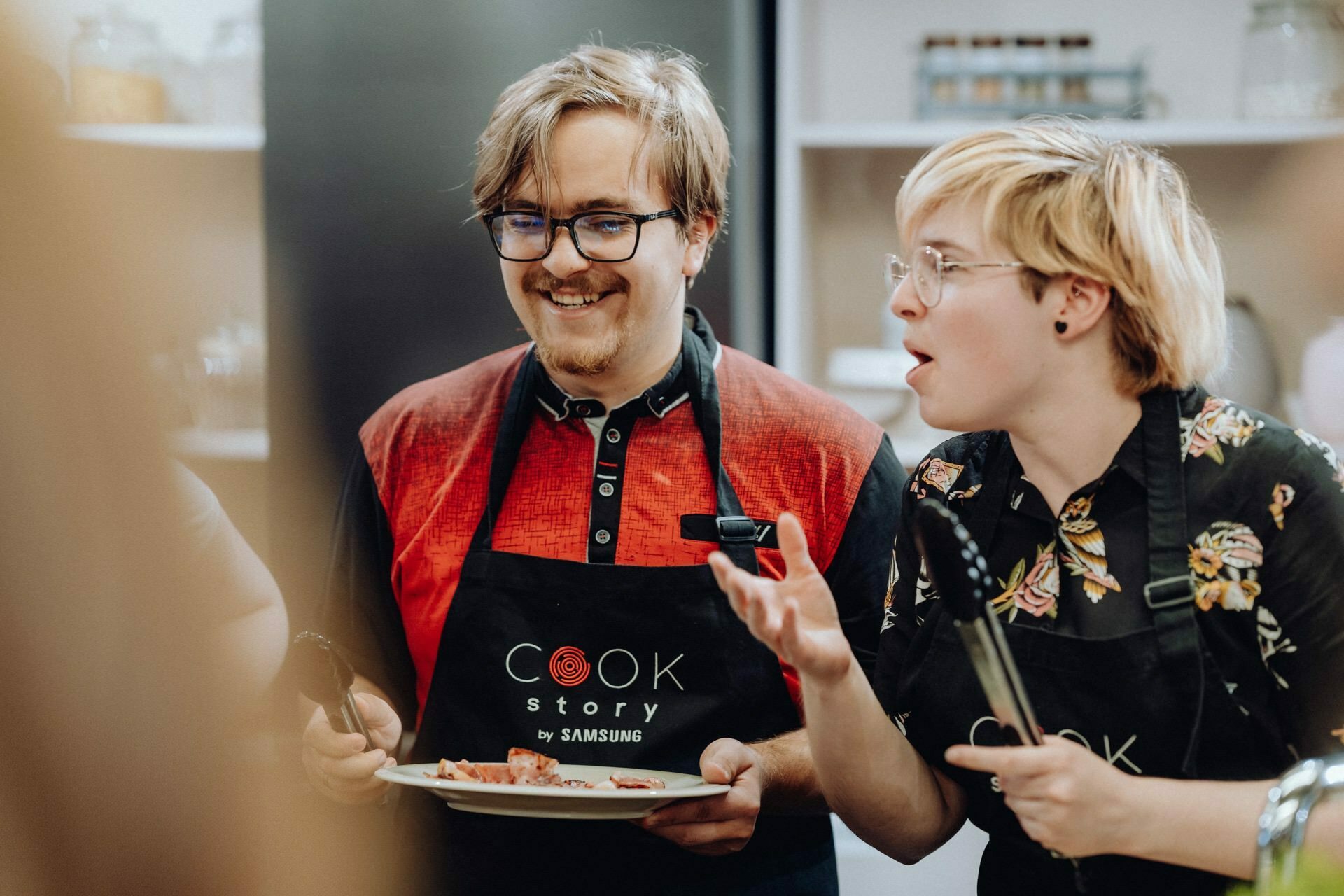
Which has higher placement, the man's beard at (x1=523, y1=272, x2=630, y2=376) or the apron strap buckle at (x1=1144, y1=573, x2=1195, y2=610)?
the man's beard at (x1=523, y1=272, x2=630, y2=376)

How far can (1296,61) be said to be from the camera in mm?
1963

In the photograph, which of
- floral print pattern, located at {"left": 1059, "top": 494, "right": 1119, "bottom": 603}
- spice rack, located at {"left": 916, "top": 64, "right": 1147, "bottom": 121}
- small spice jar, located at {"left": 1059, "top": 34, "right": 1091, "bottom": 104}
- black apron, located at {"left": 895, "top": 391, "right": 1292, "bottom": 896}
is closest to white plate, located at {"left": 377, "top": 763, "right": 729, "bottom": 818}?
black apron, located at {"left": 895, "top": 391, "right": 1292, "bottom": 896}

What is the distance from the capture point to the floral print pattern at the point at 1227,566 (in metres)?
0.90

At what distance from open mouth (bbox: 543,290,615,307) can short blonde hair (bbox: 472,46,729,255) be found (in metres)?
0.10

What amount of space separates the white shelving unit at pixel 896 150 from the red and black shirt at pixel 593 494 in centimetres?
78

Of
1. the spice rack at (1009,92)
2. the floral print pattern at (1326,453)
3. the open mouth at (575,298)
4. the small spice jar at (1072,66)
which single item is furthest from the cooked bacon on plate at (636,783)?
the small spice jar at (1072,66)

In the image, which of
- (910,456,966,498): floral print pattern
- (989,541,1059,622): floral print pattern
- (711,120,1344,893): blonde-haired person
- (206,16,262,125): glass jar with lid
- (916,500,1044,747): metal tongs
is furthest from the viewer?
(206,16,262,125): glass jar with lid

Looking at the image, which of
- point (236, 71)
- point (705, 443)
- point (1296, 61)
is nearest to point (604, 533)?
point (705, 443)

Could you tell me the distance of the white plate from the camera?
92cm

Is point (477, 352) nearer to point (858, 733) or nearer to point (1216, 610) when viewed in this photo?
point (858, 733)

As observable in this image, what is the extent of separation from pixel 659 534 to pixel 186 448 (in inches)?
33.1

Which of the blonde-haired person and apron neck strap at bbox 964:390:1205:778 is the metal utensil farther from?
apron neck strap at bbox 964:390:1205:778

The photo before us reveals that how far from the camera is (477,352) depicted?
61.3 inches

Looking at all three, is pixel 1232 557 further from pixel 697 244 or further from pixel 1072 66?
pixel 1072 66
